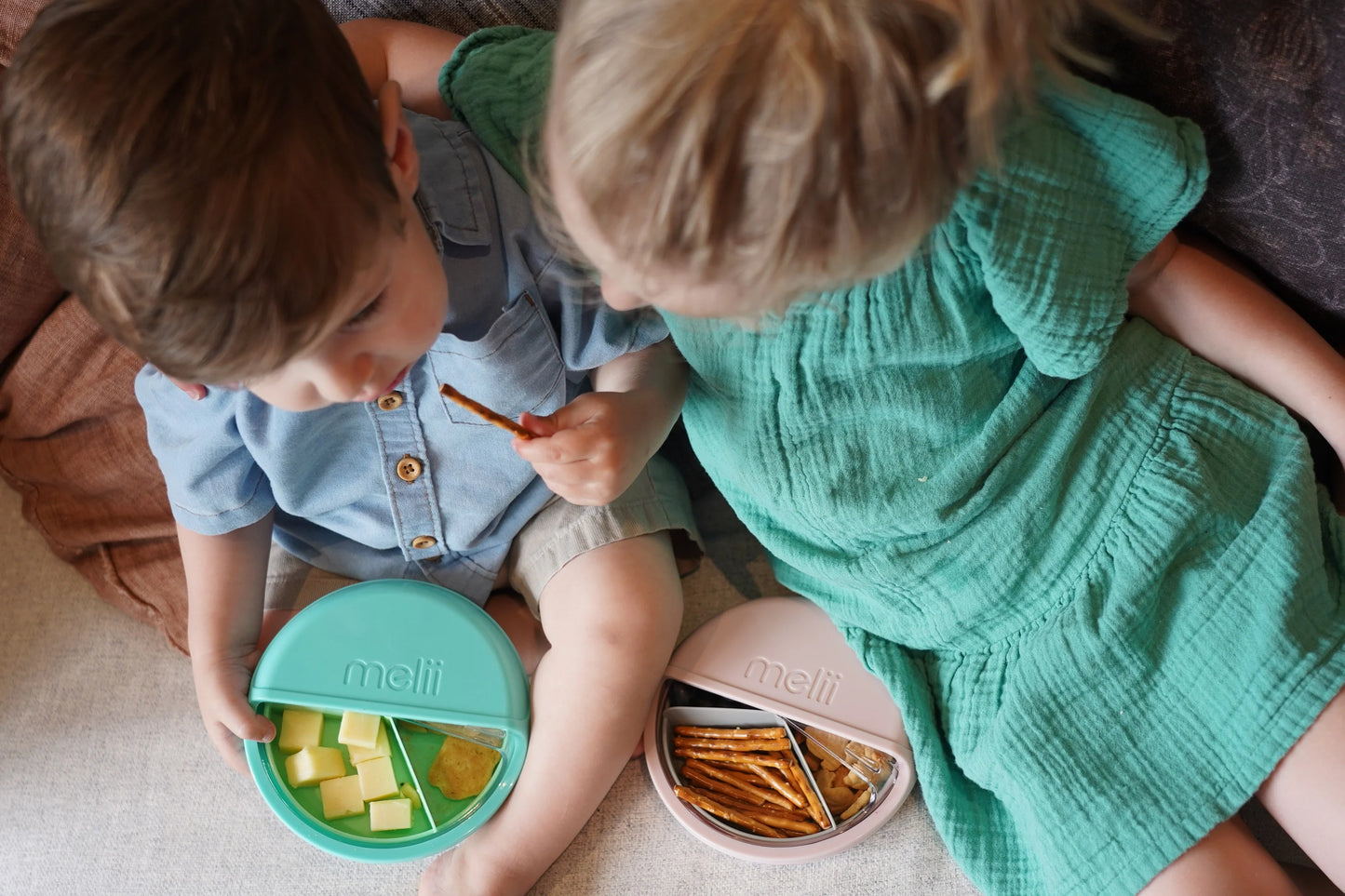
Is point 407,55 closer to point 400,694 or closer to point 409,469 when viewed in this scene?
point 409,469

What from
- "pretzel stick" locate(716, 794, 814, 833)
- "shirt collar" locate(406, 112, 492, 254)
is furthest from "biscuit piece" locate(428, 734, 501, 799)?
"shirt collar" locate(406, 112, 492, 254)

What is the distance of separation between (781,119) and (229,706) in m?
0.73

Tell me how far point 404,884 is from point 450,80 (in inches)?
28.5

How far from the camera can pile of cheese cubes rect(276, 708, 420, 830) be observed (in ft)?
3.12

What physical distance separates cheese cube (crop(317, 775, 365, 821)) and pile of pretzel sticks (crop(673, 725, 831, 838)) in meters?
0.29

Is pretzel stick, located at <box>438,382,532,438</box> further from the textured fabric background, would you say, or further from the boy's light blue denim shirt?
the textured fabric background

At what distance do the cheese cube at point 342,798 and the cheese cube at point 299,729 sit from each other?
4 centimetres

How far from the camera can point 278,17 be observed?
0.63 metres

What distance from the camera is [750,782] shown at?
100 centimetres

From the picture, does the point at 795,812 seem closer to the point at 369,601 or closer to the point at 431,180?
the point at 369,601

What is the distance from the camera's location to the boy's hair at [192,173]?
1.88 ft

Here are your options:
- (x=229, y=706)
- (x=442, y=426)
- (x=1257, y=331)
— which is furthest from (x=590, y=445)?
(x=1257, y=331)

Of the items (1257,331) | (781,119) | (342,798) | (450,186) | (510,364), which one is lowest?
(342,798)

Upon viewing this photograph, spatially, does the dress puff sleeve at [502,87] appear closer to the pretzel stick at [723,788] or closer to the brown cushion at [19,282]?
the brown cushion at [19,282]
